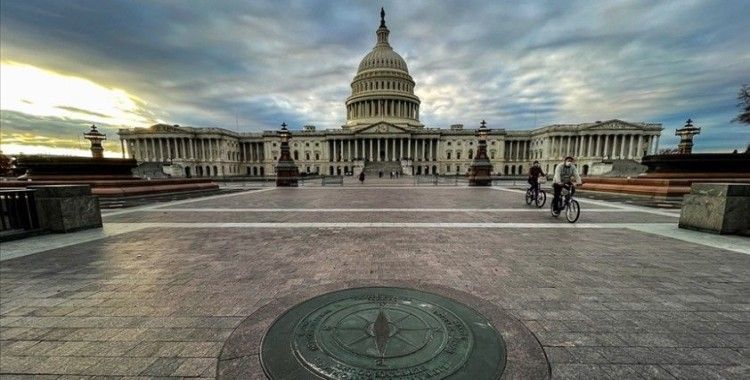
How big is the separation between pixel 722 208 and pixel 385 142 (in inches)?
3227

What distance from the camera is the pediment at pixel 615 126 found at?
78312mm

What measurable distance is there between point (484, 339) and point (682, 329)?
2106mm

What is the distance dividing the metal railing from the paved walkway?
0.68 metres

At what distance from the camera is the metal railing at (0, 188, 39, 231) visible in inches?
250

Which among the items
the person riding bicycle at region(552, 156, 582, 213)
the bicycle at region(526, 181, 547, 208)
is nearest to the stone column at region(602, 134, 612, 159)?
the bicycle at region(526, 181, 547, 208)

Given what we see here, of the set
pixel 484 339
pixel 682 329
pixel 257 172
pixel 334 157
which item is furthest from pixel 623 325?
pixel 257 172

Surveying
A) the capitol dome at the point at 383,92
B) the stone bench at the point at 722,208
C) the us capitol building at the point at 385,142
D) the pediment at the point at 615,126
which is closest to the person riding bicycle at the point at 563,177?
the stone bench at the point at 722,208

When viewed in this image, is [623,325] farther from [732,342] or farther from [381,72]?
[381,72]

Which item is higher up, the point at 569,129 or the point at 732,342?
the point at 569,129

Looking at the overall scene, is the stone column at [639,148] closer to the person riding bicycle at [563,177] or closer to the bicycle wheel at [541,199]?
the bicycle wheel at [541,199]

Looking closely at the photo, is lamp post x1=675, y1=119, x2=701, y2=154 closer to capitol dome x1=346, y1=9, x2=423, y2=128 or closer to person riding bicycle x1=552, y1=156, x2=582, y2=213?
person riding bicycle x1=552, y1=156, x2=582, y2=213

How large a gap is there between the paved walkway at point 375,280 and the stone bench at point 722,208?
0.46 metres

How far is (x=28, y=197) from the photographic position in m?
6.71

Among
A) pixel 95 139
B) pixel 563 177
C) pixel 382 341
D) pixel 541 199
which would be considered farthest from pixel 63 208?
pixel 95 139
